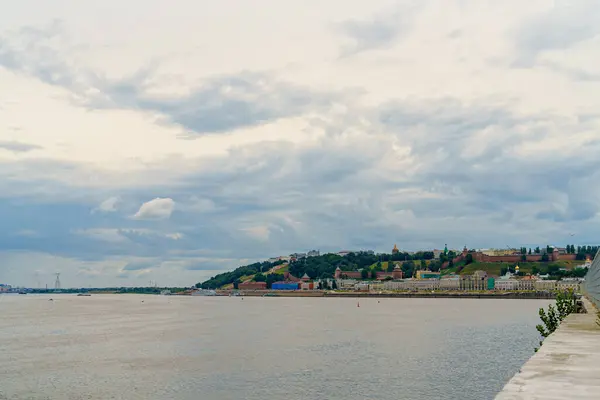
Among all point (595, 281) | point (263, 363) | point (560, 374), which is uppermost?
point (595, 281)

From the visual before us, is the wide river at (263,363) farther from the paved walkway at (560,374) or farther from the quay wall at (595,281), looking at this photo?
the paved walkway at (560,374)

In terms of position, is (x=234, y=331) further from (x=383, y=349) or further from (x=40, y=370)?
(x=40, y=370)

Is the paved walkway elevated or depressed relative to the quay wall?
depressed

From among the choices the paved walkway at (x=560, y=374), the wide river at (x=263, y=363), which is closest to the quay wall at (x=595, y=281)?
the wide river at (x=263, y=363)

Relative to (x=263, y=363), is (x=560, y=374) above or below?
above

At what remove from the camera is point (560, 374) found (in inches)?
725

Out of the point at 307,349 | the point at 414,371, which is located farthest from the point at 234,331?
the point at 414,371

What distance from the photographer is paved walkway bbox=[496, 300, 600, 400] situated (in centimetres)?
1544

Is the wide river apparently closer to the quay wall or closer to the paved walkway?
the quay wall

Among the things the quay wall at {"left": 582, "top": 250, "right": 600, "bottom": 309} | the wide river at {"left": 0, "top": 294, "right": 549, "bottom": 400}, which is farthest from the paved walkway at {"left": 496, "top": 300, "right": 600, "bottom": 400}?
the quay wall at {"left": 582, "top": 250, "right": 600, "bottom": 309}

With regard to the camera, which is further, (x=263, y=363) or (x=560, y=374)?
(x=263, y=363)

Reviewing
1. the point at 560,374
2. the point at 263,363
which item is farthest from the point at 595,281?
the point at 560,374

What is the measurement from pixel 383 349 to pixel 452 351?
7.47 metres

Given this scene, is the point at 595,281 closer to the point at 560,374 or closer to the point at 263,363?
the point at 263,363
